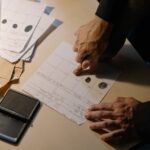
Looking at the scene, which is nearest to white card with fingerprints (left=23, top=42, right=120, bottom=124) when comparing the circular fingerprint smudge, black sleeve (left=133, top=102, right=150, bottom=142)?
the circular fingerprint smudge

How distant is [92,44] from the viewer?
1.12 metres

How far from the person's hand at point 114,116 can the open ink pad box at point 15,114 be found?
0.56ft

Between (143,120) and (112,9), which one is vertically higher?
(112,9)

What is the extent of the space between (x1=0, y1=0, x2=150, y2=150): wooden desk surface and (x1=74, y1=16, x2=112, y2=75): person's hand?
0.22 feet

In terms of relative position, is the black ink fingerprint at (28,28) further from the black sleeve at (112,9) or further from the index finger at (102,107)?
the index finger at (102,107)

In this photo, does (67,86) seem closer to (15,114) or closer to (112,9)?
(15,114)

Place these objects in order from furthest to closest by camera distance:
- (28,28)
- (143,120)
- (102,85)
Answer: (28,28) < (102,85) < (143,120)

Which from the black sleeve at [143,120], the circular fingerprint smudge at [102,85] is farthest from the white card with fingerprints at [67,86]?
the black sleeve at [143,120]

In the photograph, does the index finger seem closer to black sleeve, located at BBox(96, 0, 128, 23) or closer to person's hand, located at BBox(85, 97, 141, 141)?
person's hand, located at BBox(85, 97, 141, 141)

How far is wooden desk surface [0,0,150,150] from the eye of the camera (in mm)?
907

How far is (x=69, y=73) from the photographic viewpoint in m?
1.08

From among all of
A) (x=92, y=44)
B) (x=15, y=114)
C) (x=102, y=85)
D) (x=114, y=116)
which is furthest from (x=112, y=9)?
(x=15, y=114)

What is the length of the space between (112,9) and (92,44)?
137 millimetres

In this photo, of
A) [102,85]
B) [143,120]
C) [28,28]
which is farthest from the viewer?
[28,28]
